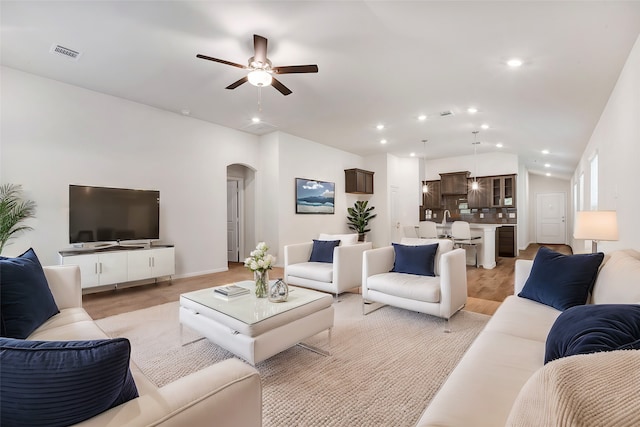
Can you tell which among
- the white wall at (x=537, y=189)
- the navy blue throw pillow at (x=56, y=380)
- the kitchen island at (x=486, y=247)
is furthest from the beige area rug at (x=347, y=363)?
the white wall at (x=537, y=189)

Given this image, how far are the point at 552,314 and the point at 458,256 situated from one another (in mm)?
1088

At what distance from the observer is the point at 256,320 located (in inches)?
78.4

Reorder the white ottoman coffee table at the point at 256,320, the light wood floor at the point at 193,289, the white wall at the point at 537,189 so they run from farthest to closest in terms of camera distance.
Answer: the white wall at the point at 537,189
the light wood floor at the point at 193,289
the white ottoman coffee table at the point at 256,320

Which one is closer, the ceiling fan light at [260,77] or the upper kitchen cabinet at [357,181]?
the ceiling fan light at [260,77]

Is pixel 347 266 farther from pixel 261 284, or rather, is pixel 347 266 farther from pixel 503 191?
pixel 503 191

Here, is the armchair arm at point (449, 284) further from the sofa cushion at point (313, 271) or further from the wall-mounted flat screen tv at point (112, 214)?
the wall-mounted flat screen tv at point (112, 214)

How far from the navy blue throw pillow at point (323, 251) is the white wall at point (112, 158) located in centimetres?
233

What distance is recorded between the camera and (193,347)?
2.53 metres

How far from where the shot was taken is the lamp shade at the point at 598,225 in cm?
237

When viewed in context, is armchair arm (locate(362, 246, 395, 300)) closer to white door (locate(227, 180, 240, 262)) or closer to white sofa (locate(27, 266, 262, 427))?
white sofa (locate(27, 266, 262, 427))

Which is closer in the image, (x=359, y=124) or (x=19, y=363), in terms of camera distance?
(x=19, y=363)

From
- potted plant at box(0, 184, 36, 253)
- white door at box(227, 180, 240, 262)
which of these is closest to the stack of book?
potted plant at box(0, 184, 36, 253)

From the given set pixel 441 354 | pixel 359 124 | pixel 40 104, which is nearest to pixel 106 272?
pixel 40 104

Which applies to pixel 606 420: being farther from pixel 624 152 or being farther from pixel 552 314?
pixel 624 152
